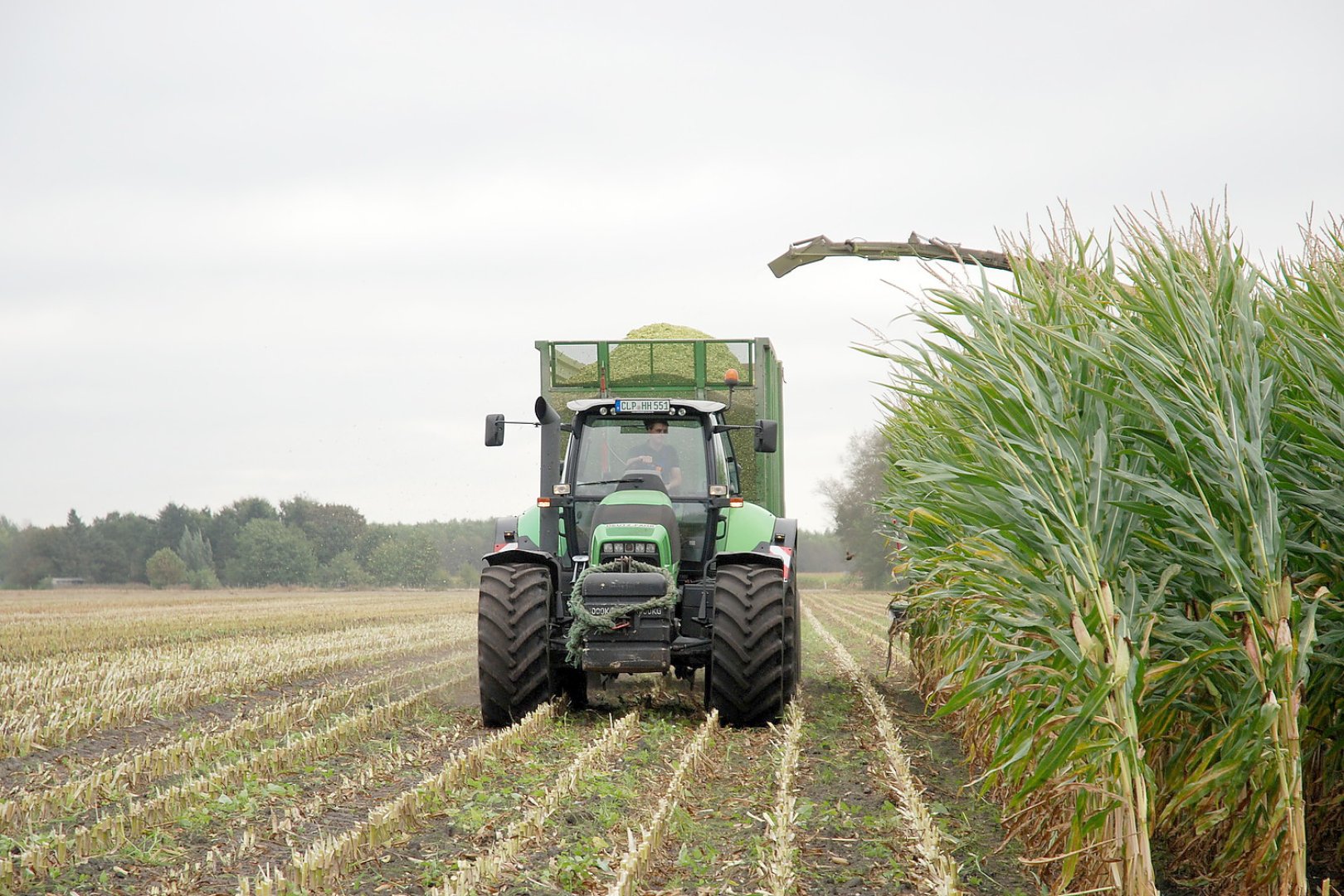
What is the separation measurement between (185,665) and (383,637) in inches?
191

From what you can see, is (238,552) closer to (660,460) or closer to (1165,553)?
(660,460)

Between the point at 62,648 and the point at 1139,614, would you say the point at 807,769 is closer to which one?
the point at 1139,614

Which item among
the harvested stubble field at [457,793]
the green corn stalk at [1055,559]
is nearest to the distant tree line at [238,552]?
the harvested stubble field at [457,793]

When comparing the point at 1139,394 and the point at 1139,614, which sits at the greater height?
the point at 1139,394

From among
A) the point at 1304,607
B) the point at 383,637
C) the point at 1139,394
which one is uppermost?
the point at 1139,394

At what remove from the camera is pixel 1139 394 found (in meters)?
4.09

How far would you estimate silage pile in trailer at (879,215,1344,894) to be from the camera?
3.66m

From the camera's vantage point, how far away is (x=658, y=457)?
8.76 meters

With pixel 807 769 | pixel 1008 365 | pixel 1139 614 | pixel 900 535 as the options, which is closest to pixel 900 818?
pixel 807 769

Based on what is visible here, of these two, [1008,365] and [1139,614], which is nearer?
[1139,614]

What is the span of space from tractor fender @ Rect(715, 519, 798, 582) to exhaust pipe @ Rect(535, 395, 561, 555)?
1.24 meters

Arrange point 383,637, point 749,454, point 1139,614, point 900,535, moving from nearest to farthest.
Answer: point 1139,614 → point 900,535 → point 749,454 → point 383,637

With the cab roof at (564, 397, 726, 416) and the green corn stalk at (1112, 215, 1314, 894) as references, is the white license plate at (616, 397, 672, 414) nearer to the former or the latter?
the cab roof at (564, 397, 726, 416)

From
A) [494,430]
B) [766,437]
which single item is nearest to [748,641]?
[766,437]
